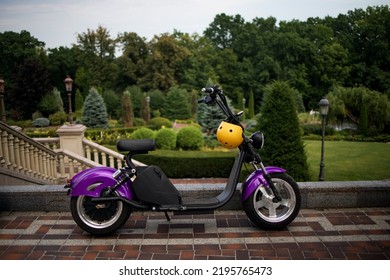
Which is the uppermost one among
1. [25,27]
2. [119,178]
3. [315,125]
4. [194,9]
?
[194,9]

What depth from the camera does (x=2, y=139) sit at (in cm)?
556

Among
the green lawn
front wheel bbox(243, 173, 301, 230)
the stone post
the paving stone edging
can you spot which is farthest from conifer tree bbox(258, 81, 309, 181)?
the stone post

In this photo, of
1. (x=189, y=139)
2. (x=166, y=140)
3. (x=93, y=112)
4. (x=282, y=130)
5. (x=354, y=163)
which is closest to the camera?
(x=282, y=130)

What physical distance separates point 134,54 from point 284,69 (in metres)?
12.6

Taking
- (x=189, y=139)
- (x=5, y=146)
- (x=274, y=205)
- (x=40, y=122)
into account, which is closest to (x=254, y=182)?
(x=274, y=205)

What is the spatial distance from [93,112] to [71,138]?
14.3m

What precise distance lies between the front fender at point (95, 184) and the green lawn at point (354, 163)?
6.09 meters

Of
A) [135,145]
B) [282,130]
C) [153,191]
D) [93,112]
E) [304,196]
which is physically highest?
[135,145]

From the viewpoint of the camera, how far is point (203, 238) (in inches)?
135

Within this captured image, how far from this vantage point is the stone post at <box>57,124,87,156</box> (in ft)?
26.7

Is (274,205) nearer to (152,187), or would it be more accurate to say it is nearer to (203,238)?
(203,238)

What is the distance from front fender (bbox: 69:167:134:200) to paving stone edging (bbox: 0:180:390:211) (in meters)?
0.82

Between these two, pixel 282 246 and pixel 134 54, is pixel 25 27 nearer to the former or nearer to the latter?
pixel 282 246
